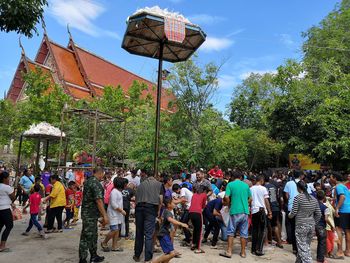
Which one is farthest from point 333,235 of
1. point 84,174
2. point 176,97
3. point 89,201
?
point 176,97

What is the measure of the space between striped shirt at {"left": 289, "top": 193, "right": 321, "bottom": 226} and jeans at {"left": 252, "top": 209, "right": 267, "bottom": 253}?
1.18m

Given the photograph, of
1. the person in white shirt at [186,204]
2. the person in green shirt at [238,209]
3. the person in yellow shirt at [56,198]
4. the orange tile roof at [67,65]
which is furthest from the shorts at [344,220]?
the orange tile roof at [67,65]

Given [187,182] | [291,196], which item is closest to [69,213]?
[187,182]

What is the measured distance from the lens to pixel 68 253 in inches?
269

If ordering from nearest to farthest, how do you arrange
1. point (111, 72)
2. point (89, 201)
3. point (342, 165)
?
point (89, 201) → point (342, 165) → point (111, 72)

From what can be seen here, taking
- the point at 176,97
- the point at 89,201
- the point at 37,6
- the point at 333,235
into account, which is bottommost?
the point at 333,235

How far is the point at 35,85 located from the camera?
67.2 feet

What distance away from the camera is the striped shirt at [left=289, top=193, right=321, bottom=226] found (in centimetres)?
579

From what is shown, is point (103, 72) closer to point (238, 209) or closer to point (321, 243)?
point (238, 209)

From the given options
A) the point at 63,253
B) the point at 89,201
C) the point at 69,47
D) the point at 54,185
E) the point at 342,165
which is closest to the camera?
the point at 89,201

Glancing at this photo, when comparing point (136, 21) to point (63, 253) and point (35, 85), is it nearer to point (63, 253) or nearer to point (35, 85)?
point (63, 253)

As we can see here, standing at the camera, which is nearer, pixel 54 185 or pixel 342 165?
pixel 54 185

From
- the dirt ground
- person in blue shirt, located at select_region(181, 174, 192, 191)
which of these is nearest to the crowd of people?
the dirt ground

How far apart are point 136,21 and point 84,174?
28.8 feet
